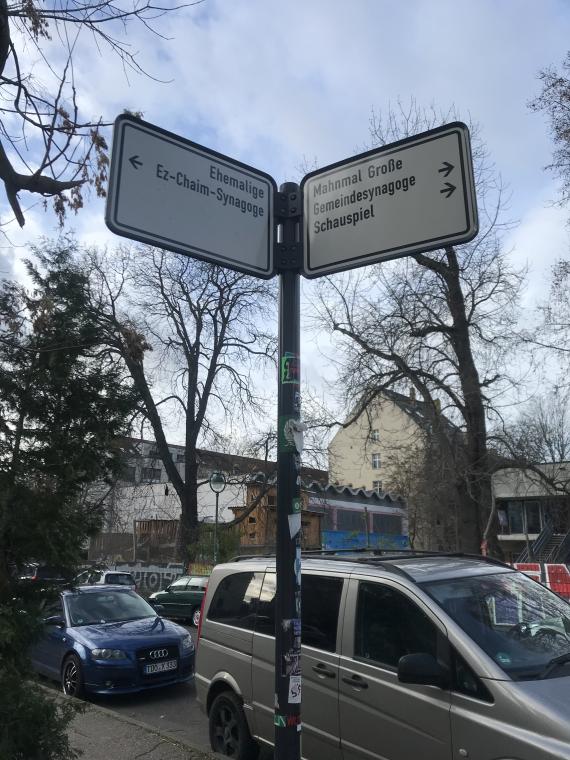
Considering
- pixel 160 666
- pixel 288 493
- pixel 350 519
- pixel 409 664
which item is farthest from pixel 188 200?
pixel 350 519

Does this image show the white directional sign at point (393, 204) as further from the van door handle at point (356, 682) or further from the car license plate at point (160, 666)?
the car license plate at point (160, 666)

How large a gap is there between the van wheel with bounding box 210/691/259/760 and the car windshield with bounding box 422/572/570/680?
244cm

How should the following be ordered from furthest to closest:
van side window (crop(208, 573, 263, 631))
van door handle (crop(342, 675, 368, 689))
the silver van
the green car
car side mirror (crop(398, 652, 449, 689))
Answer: the green car → van side window (crop(208, 573, 263, 631)) → van door handle (crop(342, 675, 368, 689)) → car side mirror (crop(398, 652, 449, 689)) → the silver van

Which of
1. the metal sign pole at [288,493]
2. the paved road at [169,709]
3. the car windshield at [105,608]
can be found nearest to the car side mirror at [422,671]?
the metal sign pole at [288,493]

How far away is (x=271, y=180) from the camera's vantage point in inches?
122

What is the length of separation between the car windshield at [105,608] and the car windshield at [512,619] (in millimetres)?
7126

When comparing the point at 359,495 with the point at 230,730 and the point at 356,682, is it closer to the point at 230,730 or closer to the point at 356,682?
the point at 230,730

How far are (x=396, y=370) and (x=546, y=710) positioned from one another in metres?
16.0

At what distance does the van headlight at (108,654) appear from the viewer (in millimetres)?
9281

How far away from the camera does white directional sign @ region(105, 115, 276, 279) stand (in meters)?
2.65

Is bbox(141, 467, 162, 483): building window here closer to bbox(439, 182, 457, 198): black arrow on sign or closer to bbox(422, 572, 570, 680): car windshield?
bbox(422, 572, 570, 680): car windshield

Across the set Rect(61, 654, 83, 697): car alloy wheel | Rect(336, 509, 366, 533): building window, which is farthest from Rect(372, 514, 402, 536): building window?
Rect(61, 654, 83, 697): car alloy wheel

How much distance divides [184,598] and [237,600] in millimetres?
14924

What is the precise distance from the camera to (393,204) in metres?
2.80
